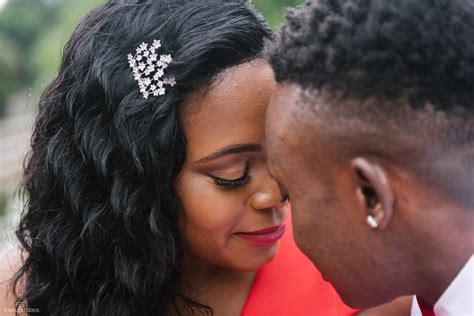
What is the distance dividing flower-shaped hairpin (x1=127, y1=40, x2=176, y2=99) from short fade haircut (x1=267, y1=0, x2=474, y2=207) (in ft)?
2.75

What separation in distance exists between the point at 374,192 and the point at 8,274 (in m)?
1.71

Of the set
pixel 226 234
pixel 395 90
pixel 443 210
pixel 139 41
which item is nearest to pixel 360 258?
pixel 443 210

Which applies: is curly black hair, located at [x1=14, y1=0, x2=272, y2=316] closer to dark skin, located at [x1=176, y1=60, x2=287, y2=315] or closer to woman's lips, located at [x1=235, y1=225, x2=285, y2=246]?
dark skin, located at [x1=176, y1=60, x2=287, y2=315]

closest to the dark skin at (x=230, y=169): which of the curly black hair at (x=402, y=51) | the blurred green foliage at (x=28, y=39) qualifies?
the curly black hair at (x=402, y=51)

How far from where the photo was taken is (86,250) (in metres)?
2.78

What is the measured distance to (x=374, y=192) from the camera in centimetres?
187

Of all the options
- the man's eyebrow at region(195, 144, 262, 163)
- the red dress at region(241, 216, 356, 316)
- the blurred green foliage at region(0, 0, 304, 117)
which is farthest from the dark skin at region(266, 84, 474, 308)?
the blurred green foliage at region(0, 0, 304, 117)

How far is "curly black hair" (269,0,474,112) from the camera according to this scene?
1.76 m

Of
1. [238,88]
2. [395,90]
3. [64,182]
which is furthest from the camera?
[64,182]

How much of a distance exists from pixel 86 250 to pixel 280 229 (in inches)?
28.2

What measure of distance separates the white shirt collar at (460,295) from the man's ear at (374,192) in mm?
229

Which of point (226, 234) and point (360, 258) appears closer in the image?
point (360, 258)

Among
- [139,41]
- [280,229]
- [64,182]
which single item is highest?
[139,41]

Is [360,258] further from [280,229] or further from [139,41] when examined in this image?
[139,41]
